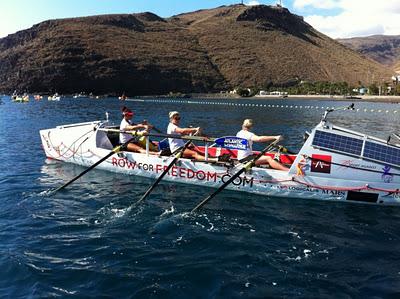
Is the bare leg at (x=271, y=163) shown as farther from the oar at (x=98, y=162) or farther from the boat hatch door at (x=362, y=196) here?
the oar at (x=98, y=162)

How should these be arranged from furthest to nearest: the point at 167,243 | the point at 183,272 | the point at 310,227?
1. the point at 310,227
2. the point at 167,243
3. the point at 183,272

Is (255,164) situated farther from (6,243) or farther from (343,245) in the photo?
(6,243)

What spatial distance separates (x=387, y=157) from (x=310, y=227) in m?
3.83

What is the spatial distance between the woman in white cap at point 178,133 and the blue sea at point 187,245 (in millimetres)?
1463

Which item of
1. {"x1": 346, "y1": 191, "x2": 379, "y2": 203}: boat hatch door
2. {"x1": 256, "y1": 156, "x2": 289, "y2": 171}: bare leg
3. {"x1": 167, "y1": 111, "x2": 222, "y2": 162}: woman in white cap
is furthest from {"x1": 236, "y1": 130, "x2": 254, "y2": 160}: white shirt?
{"x1": 346, "y1": 191, "x2": 379, "y2": 203}: boat hatch door

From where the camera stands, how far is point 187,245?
1122 centimetres

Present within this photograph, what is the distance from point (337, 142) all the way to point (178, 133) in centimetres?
626

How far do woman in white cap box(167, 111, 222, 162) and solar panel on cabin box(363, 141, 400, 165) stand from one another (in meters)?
5.56

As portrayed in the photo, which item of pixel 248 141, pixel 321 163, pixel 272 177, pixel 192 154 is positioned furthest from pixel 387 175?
pixel 192 154

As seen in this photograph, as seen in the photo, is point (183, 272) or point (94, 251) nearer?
point (183, 272)

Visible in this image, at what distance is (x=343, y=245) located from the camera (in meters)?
11.5

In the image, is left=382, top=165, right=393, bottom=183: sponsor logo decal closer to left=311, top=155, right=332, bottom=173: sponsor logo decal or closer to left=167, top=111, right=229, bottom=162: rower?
left=311, top=155, right=332, bottom=173: sponsor logo decal

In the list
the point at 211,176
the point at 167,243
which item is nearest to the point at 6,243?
the point at 167,243

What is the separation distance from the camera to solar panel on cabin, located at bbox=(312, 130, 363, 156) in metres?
14.2
